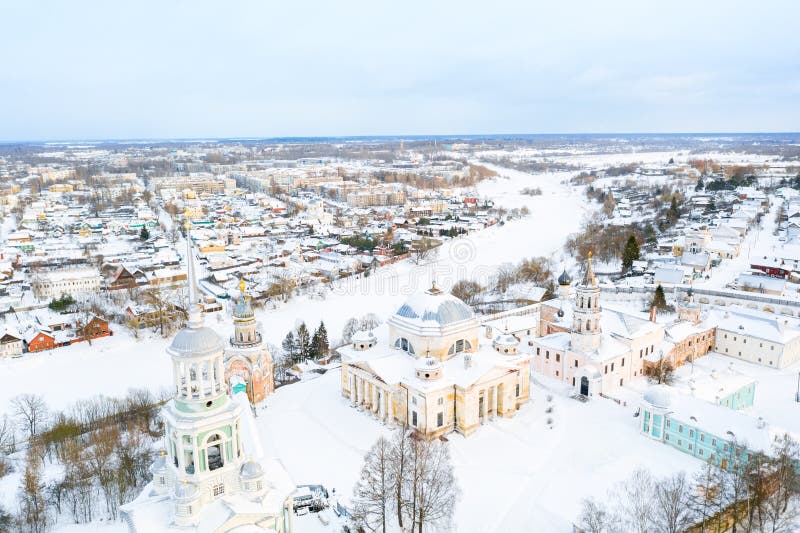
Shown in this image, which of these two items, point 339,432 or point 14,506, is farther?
point 339,432

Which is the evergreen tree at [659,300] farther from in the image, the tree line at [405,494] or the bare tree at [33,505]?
the bare tree at [33,505]

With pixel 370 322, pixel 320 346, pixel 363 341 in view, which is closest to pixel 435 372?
pixel 363 341

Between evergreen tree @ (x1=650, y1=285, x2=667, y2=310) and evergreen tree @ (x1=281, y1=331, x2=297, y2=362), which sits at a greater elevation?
evergreen tree @ (x1=650, y1=285, x2=667, y2=310)

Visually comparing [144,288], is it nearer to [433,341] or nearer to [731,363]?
[433,341]

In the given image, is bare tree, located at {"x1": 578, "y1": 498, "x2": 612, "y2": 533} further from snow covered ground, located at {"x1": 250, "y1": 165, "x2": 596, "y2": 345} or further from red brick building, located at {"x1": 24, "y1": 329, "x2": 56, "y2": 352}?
red brick building, located at {"x1": 24, "y1": 329, "x2": 56, "y2": 352}

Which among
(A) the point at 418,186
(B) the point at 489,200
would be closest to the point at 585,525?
(B) the point at 489,200

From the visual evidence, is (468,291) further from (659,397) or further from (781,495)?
(781,495)

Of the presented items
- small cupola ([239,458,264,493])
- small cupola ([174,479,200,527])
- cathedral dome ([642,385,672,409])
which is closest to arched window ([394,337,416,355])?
cathedral dome ([642,385,672,409])
